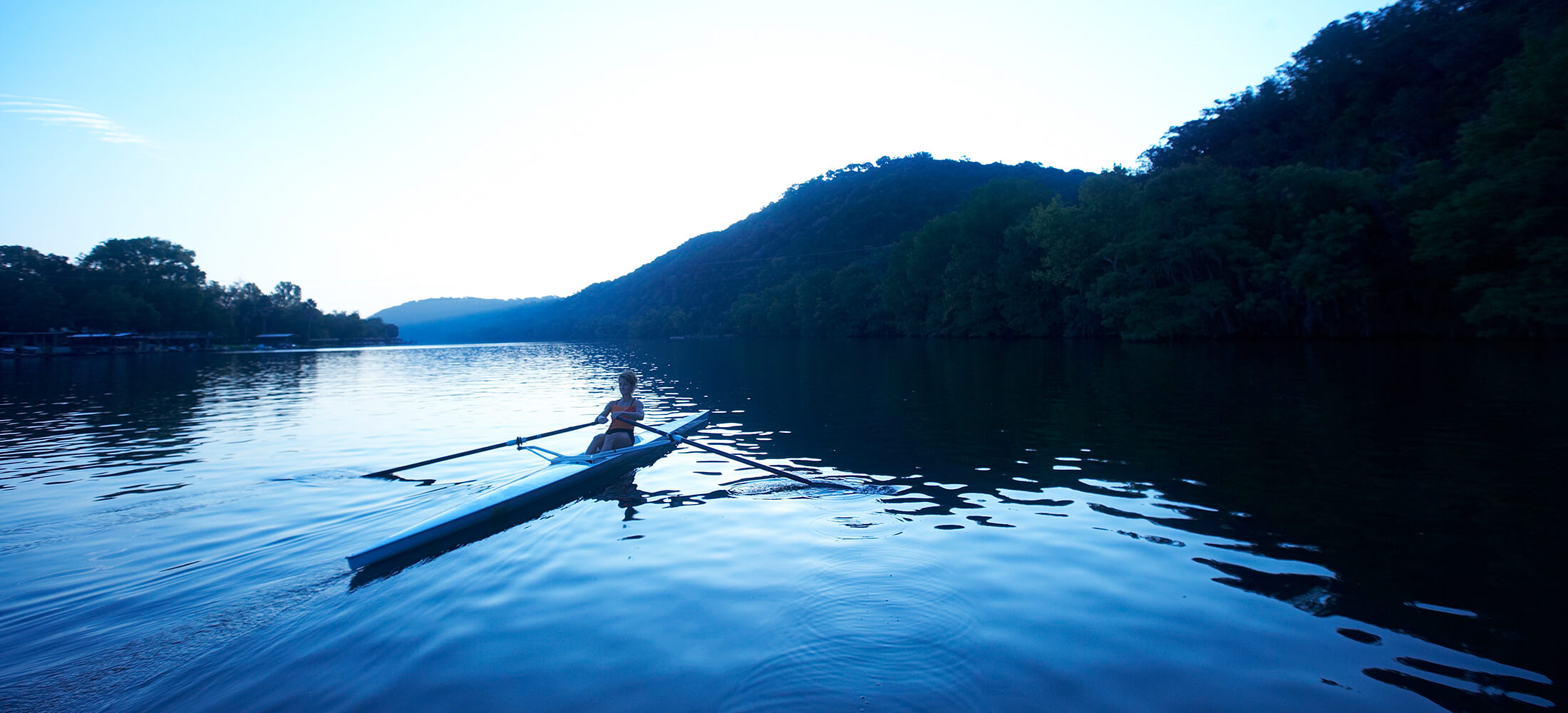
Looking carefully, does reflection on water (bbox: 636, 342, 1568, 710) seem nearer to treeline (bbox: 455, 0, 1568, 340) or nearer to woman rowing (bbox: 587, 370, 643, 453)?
woman rowing (bbox: 587, 370, 643, 453)

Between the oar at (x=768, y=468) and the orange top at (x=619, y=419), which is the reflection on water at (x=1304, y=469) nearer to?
the oar at (x=768, y=468)

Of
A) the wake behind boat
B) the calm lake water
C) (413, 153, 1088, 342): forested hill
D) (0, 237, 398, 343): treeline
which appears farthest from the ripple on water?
(0, 237, 398, 343): treeline

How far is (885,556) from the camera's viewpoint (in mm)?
6184

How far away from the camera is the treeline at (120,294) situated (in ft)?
271

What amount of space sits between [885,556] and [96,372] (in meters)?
53.5

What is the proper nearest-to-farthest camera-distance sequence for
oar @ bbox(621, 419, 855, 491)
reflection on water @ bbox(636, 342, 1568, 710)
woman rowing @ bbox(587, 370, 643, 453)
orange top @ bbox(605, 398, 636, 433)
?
reflection on water @ bbox(636, 342, 1568, 710), oar @ bbox(621, 419, 855, 491), woman rowing @ bbox(587, 370, 643, 453), orange top @ bbox(605, 398, 636, 433)

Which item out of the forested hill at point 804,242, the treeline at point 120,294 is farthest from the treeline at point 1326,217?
the treeline at point 120,294

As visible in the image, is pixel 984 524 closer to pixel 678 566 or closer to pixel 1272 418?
pixel 678 566

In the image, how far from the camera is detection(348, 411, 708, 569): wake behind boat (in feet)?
21.2

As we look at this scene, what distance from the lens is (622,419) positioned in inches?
438

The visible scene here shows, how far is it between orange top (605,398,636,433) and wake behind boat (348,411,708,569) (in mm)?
A: 305

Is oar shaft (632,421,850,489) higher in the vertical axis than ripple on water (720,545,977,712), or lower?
higher

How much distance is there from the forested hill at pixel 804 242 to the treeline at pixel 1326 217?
82.1 feet

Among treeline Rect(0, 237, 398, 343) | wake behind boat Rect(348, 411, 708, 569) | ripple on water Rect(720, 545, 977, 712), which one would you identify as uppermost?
treeline Rect(0, 237, 398, 343)
